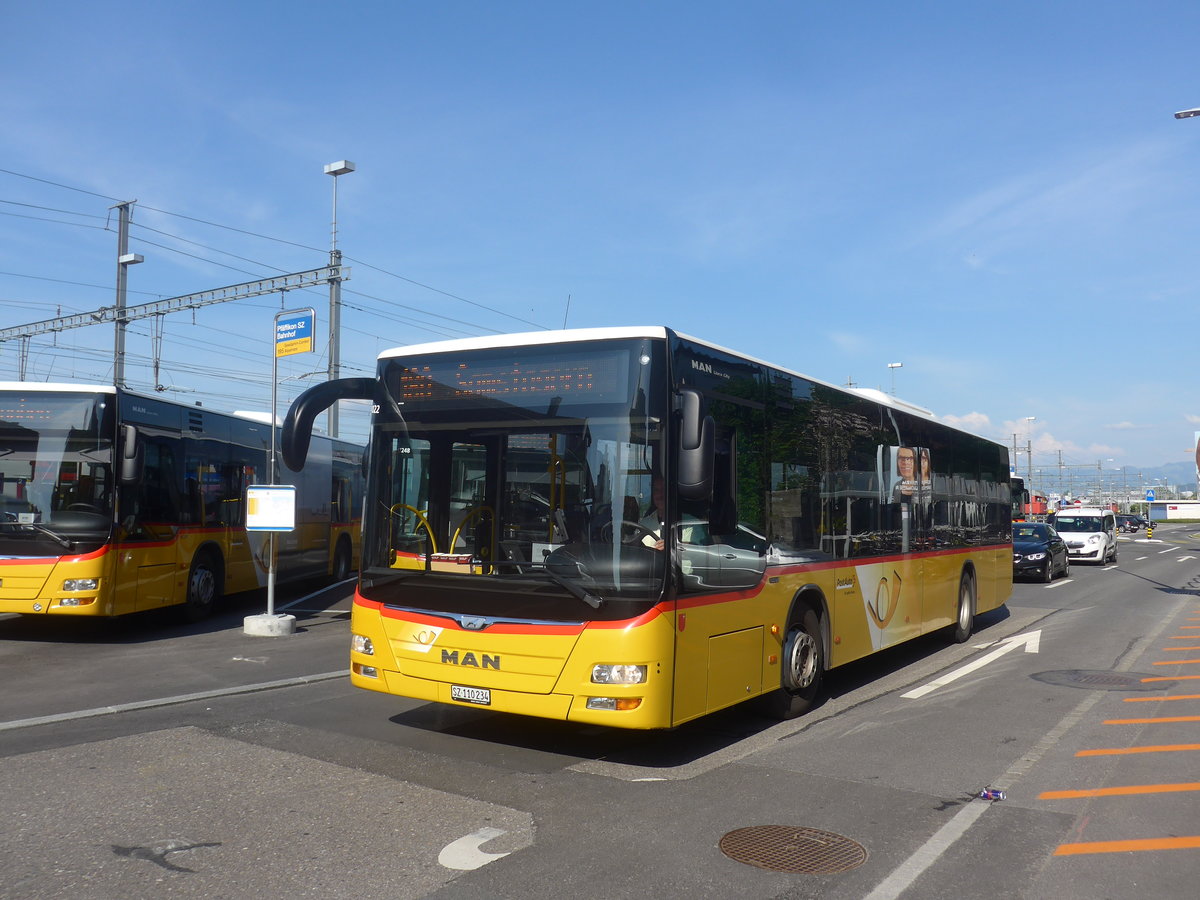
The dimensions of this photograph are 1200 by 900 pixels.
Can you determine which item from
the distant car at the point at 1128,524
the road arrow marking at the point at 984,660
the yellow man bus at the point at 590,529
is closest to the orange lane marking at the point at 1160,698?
the road arrow marking at the point at 984,660

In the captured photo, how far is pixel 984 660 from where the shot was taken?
1164cm

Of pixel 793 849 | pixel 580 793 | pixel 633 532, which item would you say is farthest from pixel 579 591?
pixel 793 849

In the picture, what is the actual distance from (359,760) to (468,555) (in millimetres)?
1516

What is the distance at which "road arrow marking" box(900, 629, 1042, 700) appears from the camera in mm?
9641

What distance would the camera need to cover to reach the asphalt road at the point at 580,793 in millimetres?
4582

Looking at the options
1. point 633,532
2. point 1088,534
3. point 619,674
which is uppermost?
point 633,532

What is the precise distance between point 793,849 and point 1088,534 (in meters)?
32.3

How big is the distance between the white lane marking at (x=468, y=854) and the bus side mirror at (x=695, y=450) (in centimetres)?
227

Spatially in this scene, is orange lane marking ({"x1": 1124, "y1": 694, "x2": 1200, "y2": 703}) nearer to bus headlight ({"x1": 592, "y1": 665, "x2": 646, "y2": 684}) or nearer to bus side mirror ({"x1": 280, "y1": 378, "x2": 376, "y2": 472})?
bus headlight ({"x1": 592, "y1": 665, "x2": 646, "y2": 684})

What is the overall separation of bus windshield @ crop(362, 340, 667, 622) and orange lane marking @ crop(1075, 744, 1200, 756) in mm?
3557

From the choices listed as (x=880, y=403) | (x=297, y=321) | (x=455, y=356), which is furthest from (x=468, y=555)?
(x=297, y=321)

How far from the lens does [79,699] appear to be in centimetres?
859

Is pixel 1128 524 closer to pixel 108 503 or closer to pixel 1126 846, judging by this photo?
pixel 108 503

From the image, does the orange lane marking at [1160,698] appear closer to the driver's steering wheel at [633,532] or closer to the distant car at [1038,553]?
the driver's steering wheel at [633,532]
